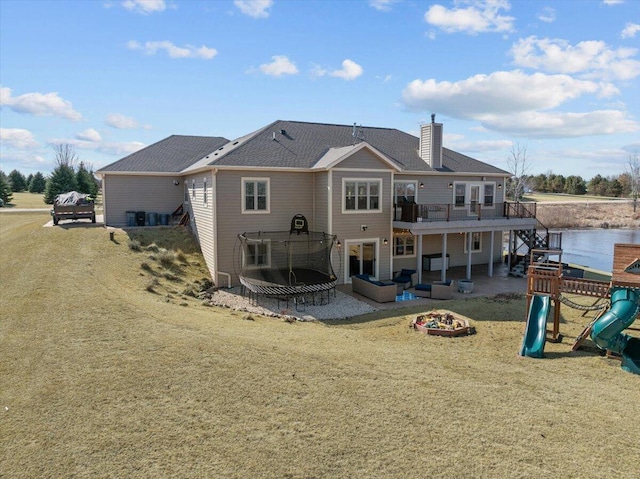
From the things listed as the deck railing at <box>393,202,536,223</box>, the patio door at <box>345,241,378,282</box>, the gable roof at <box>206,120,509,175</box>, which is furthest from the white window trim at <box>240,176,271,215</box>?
the deck railing at <box>393,202,536,223</box>

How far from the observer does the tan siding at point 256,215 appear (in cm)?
1602

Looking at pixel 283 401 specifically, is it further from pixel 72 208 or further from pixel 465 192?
pixel 72 208

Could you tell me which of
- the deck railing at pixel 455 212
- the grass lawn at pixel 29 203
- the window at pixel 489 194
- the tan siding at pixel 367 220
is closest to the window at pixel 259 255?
the tan siding at pixel 367 220

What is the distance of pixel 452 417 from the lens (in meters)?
5.99

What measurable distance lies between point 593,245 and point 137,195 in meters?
31.3

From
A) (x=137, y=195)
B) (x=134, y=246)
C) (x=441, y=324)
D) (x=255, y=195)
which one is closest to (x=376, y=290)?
(x=441, y=324)

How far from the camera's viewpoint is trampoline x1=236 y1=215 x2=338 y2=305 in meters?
14.4

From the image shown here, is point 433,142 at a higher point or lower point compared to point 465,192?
higher

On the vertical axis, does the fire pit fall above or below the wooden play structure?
below

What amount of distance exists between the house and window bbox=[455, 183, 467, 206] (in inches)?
4.1

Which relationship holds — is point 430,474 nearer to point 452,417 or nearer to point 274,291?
point 452,417

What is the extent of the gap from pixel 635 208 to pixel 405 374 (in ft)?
221

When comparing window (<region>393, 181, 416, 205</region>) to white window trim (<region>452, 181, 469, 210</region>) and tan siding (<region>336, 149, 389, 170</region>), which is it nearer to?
white window trim (<region>452, 181, 469, 210</region>)

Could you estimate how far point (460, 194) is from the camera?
2114 cm
